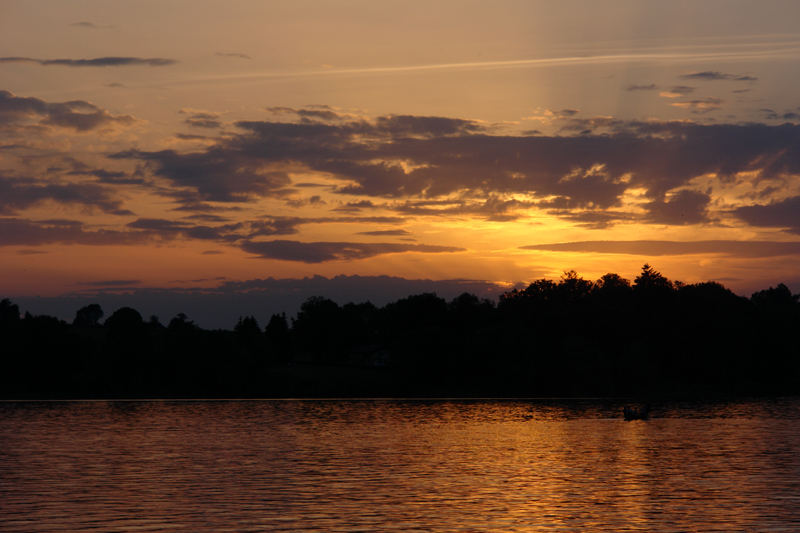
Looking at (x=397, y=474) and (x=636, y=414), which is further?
(x=636, y=414)

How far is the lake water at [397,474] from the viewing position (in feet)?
143

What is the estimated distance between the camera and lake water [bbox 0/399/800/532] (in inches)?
1720

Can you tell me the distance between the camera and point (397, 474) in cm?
6150

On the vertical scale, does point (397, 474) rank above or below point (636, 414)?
above

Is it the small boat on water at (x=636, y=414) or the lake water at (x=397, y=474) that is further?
the small boat on water at (x=636, y=414)

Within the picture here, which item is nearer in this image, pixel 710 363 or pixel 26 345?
pixel 26 345

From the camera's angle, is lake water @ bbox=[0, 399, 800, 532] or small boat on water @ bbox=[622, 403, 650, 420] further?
small boat on water @ bbox=[622, 403, 650, 420]

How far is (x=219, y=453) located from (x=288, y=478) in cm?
1828

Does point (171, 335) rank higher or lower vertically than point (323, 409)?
higher

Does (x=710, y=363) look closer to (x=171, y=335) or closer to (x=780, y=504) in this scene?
(x=171, y=335)

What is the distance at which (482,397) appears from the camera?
577 ft

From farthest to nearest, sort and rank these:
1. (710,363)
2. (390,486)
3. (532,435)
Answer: (710,363) → (532,435) → (390,486)

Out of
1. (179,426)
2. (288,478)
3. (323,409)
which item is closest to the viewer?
(288,478)

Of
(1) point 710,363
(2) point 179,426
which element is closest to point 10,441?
(2) point 179,426
